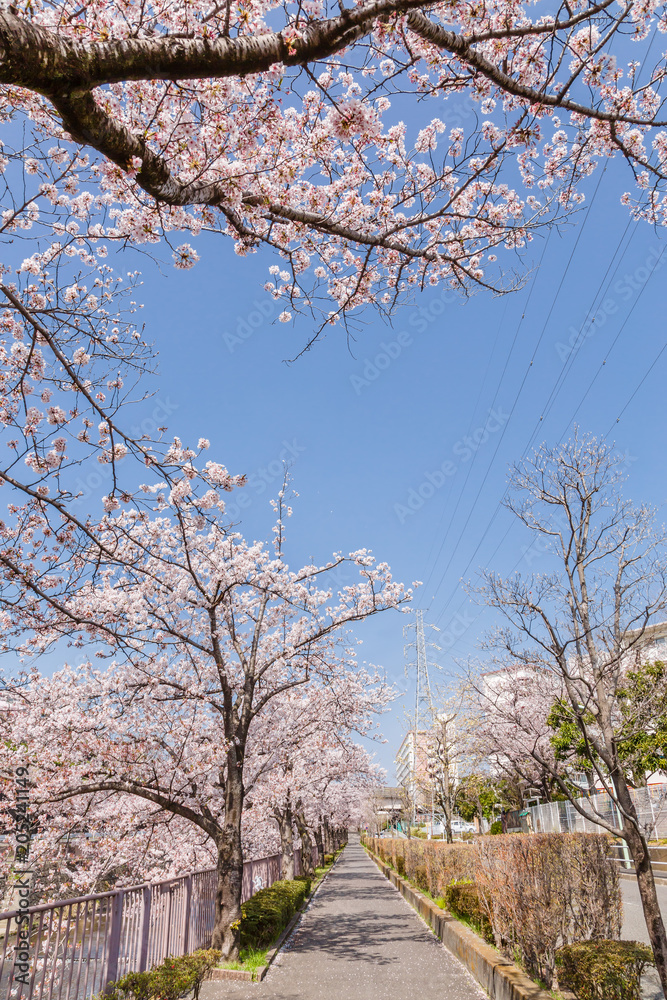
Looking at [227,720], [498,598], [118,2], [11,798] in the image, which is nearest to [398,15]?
[118,2]

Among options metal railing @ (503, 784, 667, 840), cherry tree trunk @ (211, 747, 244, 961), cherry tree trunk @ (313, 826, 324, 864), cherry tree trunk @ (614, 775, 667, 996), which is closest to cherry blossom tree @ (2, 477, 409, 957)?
cherry tree trunk @ (211, 747, 244, 961)

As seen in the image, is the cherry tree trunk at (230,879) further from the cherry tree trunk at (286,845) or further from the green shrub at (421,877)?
the cherry tree trunk at (286,845)

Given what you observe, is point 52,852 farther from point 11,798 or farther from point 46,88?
point 46,88

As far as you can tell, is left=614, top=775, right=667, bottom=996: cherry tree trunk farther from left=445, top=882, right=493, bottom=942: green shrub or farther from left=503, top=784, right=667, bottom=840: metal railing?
left=503, top=784, right=667, bottom=840: metal railing

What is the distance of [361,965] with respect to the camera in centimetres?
966

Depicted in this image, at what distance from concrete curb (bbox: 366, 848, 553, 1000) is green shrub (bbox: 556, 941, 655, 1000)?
Answer: 327 millimetres

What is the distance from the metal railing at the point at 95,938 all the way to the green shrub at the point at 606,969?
4.20 meters

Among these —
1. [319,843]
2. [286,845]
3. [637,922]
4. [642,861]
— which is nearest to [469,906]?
[637,922]

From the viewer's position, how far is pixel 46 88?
8.62 ft

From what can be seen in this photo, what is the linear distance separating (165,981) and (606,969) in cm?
412

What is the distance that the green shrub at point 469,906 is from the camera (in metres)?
9.73

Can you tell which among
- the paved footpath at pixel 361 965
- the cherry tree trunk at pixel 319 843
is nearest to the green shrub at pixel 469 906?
the paved footpath at pixel 361 965

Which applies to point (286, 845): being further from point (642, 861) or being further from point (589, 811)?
point (642, 861)

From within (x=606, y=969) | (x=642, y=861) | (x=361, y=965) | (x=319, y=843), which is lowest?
(x=319, y=843)
